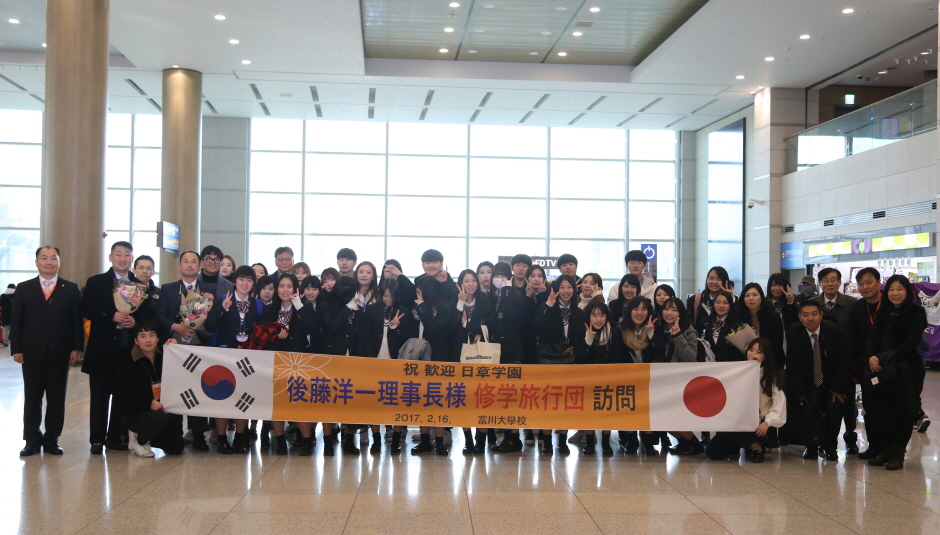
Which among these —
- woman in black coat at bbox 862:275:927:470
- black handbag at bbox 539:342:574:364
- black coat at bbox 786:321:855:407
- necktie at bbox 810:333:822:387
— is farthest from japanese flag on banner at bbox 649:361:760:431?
woman in black coat at bbox 862:275:927:470

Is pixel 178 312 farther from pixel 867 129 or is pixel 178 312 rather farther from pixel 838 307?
pixel 867 129

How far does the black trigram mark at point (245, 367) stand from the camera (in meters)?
5.70

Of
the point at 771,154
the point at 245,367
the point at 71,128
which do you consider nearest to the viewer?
the point at 245,367

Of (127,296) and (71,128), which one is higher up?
(71,128)

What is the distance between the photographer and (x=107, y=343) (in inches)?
229

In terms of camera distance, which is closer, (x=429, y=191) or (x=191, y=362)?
(x=191, y=362)

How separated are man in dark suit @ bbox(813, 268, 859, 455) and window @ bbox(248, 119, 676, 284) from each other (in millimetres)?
14380

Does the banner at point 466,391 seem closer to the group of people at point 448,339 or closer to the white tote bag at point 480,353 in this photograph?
the white tote bag at point 480,353

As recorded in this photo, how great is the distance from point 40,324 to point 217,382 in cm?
146

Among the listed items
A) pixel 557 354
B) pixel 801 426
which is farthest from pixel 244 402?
pixel 801 426

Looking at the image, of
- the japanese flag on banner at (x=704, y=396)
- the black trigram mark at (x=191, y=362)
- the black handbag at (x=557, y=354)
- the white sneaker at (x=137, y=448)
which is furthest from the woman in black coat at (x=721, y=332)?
the white sneaker at (x=137, y=448)

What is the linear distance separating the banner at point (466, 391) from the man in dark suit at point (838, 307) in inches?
41.5

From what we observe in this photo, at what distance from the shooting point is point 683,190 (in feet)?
72.7

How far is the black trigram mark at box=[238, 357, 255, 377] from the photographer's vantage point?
18.7 ft
